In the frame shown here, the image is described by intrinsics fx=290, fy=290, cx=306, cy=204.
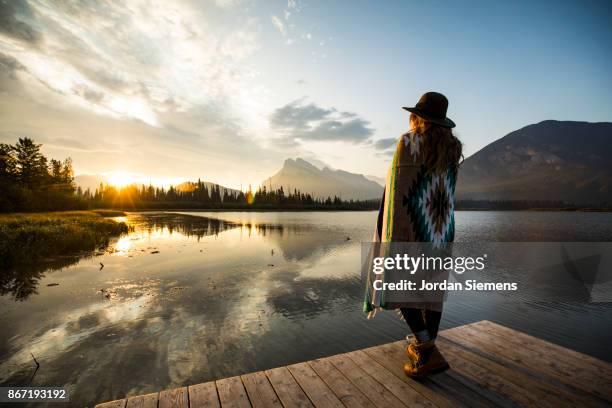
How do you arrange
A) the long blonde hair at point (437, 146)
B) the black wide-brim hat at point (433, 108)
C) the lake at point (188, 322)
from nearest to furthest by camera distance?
the long blonde hair at point (437, 146) → the black wide-brim hat at point (433, 108) → the lake at point (188, 322)

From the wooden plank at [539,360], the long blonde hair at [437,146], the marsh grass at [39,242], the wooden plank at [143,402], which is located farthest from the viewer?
the marsh grass at [39,242]

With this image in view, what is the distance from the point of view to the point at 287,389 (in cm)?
395

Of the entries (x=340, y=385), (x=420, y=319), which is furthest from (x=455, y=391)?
(x=340, y=385)

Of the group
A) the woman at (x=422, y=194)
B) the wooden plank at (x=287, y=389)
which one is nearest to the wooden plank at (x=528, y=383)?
the woman at (x=422, y=194)

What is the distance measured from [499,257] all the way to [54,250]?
34.2 meters

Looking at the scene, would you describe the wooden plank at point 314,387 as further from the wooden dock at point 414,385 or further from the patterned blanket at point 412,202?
the patterned blanket at point 412,202

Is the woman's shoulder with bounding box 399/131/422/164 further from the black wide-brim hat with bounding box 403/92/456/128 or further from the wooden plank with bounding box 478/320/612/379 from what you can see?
the wooden plank with bounding box 478/320/612/379

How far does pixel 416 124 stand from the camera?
404cm

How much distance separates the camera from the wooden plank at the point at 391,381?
11.9ft

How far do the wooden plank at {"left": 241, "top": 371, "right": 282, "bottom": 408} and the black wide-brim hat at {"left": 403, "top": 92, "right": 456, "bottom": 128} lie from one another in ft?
13.6

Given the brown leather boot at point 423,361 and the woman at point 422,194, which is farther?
the brown leather boot at point 423,361

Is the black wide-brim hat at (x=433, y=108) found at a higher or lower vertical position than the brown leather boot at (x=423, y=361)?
higher

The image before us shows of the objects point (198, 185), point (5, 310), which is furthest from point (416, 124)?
point (198, 185)

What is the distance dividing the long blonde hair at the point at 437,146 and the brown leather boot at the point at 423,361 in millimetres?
2504
